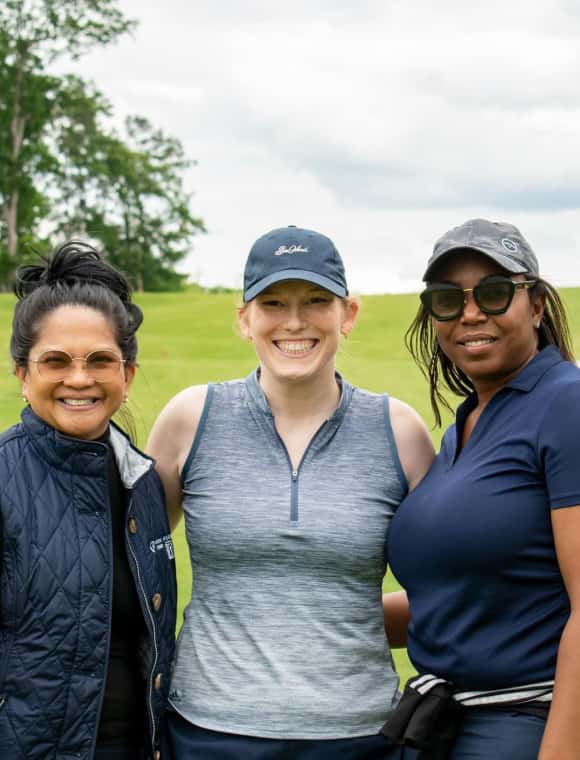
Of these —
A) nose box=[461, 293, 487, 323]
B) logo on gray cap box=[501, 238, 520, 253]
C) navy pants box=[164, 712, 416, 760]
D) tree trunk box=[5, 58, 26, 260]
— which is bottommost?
navy pants box=[164, 712, 416, 760]

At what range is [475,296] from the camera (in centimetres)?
314

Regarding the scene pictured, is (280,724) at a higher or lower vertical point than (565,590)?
lower

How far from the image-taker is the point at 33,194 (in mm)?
40031

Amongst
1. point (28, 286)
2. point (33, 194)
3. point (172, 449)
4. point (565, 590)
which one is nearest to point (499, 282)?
point (565, 590)

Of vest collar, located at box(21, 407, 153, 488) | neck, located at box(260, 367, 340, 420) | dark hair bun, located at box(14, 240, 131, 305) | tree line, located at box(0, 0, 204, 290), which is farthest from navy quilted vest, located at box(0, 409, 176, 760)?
tree line, located at box(0, 0, 204, 290)

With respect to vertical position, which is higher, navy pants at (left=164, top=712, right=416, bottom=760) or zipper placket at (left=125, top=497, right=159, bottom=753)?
zipper placket at (left=125, top=497, right=159, bottom=753)

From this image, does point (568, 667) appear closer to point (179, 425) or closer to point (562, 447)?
point (562, 447)

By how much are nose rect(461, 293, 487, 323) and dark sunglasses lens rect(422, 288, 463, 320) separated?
16 millimetres

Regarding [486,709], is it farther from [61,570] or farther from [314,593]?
[61,570]

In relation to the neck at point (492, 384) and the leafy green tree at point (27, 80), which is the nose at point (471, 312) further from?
the leafy green tree at point (27, 80)

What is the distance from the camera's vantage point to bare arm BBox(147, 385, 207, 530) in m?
3.46

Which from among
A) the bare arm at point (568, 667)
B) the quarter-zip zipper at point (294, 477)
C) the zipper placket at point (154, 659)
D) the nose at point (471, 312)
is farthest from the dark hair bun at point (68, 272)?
the bare arm at point (568, 667)

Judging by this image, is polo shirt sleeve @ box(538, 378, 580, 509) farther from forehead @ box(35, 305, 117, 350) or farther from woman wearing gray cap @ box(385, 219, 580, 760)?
forehead @ box(35, 305, 117, 350)

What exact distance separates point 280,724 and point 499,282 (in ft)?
A: 4.61
